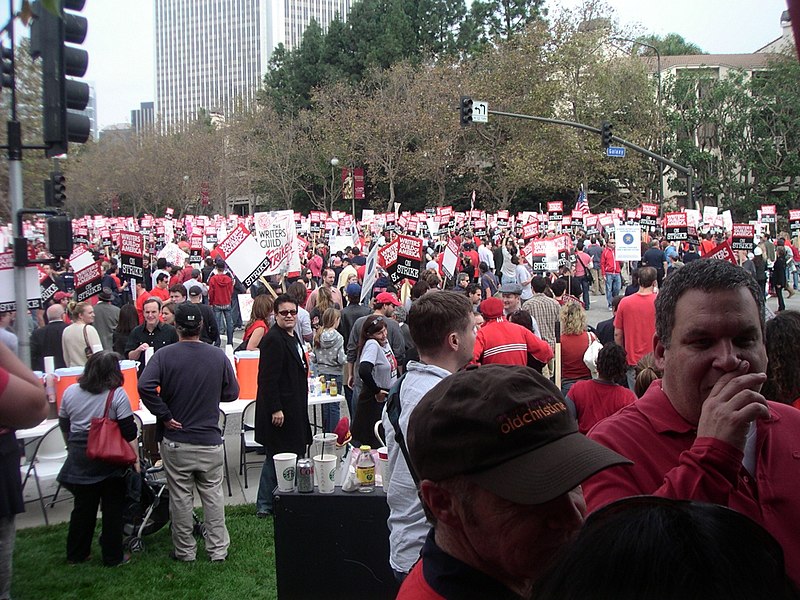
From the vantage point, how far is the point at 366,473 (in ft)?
16.5

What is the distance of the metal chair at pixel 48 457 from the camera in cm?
749

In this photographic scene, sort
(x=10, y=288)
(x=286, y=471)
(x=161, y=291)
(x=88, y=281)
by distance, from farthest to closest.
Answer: (x=161, y=291) → (x=88, y=281) → (x=10, y=288) → (x=286, y=471)

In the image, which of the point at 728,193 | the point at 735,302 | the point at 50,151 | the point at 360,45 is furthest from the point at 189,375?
the point at 360,45

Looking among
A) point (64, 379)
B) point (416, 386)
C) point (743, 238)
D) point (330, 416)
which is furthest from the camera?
point (743, 238)

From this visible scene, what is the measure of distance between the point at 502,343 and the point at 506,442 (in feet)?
19.7

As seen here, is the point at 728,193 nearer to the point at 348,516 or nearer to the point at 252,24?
the point at 348,516

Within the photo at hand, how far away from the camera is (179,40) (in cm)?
19775

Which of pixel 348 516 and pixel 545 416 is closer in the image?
pixel 545 416

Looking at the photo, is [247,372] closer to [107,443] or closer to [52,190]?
[107,443]

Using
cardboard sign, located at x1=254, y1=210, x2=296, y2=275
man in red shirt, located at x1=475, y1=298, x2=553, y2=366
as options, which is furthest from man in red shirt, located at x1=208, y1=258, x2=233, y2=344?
man in red shirt, located at x1=475, y1=298, x2=553, y2=366

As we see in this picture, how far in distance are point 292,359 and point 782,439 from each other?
5298 mm

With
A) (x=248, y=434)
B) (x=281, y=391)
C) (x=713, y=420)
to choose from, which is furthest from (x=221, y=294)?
(x=713, y=420)

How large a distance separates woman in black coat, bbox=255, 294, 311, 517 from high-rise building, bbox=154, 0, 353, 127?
173m

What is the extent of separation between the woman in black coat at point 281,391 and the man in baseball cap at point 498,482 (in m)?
5.32
